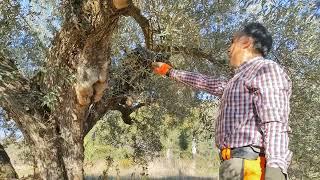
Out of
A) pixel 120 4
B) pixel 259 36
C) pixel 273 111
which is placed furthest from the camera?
pixel 120 4

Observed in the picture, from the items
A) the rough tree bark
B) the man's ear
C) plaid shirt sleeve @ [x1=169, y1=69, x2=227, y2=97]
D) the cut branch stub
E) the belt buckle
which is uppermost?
the cut branch stub

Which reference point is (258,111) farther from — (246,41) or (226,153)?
(246,41)

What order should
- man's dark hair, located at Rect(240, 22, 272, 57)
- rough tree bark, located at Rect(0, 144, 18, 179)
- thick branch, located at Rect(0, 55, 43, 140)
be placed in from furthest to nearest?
rough tree bark, located at Rect(0, 144, 18, 179)
thick branch, located at Rect(0, 55, 43, 140)
man's dark hair, located at Rect(240, 22, 272, 57)

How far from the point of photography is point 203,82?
4.30 m

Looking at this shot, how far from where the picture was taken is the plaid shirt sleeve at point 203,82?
416 cm

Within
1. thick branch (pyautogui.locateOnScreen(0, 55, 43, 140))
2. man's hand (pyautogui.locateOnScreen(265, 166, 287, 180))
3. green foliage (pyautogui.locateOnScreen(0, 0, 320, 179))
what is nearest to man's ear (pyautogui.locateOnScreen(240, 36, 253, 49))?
man's hand (pyautogui.locateOnScreen(265, 166, 287, 180))

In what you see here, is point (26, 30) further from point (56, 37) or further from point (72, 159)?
point (72, 159)

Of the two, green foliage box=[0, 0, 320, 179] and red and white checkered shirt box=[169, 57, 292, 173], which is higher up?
green foliage box=[0, 0, 320, 179]

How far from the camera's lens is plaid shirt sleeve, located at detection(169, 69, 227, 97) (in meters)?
4.16

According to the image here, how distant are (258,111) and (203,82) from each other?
1.19 metres

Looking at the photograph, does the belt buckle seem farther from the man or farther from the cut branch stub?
the cut branch stub

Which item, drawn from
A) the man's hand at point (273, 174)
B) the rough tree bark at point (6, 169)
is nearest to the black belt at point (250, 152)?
the man's hand at point (273, 174)

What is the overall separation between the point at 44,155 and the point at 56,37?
1.42 meters

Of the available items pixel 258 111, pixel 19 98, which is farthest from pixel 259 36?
pixel 19 98
